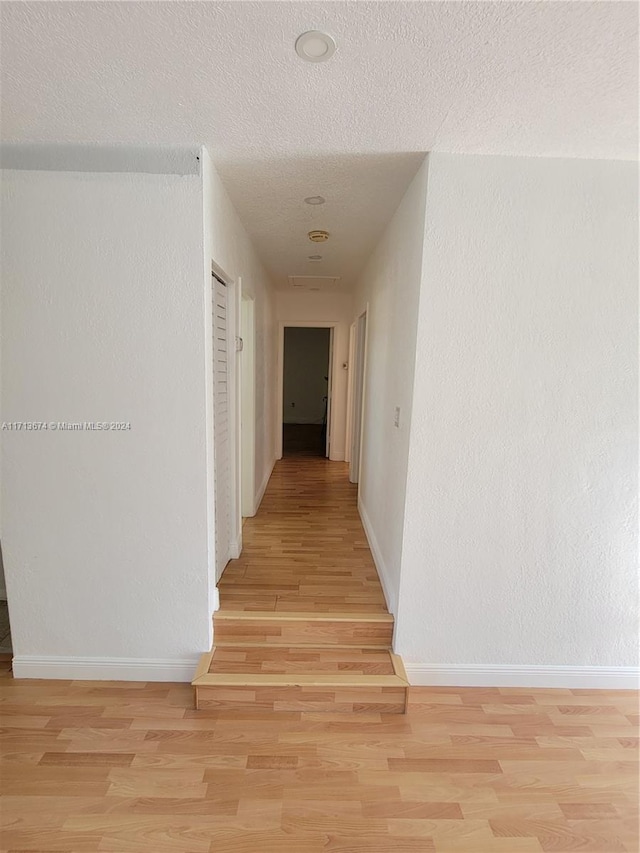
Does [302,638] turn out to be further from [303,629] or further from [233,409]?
[233,409]

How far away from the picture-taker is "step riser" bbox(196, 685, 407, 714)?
178 centimetres

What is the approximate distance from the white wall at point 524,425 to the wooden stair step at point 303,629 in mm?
137

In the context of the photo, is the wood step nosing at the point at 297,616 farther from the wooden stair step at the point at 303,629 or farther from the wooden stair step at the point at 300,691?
the wooden stair step at the point at 300,691

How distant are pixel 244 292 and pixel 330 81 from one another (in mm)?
1631

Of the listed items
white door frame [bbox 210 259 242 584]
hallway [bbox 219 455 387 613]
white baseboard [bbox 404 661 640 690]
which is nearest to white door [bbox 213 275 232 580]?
white door frame [bbox 210 259 242 584]

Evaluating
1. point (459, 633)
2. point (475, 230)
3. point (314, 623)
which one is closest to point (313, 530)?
point (314, 623)

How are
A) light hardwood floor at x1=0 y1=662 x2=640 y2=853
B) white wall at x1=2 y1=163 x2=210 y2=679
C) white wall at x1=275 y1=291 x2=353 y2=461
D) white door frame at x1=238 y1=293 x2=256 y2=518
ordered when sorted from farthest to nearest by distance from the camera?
1. white wall at x1=275 y1=291 x2=353 y2=461
2. white door frame at x1=238 y1=293 x2=256 y2=518
3. white wall at x1=2 y1=163 x2=210 y2=679
4. light hardwood floor at x1=0 y1=662 x2=640 y2=853

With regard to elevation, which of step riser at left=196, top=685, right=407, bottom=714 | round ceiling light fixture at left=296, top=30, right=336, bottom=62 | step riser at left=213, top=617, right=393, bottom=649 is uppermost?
round ceiling light fixture at left=296, top=30, right=336, bottom=62

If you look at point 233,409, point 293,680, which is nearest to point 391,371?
point 233,409

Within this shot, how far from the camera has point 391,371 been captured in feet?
7.54

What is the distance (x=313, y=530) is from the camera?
3.12 meters

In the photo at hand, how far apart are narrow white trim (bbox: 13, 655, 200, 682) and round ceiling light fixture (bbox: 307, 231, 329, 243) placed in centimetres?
263

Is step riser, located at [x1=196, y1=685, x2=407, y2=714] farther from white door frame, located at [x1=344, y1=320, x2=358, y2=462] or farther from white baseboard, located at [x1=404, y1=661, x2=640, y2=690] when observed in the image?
white door frame, located at [x1=344, y1=320, x2=358, y2=462]

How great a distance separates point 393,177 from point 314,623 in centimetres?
223
